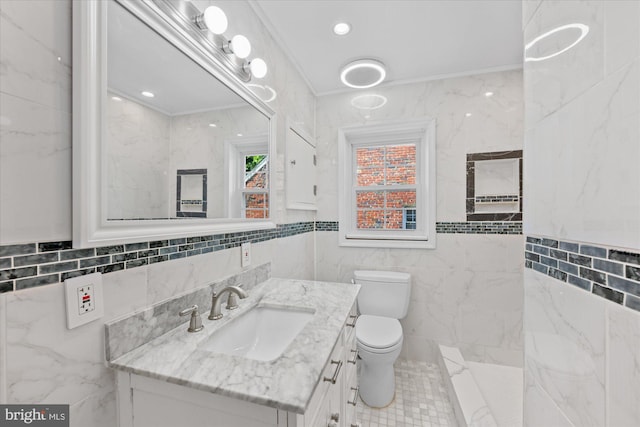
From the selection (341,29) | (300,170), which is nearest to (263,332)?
(300,170)

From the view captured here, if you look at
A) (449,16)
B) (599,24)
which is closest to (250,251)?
(599,24)

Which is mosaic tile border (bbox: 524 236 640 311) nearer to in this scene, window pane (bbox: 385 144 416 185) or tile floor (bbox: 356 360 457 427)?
tile floor (bbox: 356 360 457 427)

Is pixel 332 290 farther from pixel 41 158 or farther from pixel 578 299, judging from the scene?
pixel 41 158

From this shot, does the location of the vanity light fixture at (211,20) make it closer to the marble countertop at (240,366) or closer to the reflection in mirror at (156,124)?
the reflection in mirror at (156,124)

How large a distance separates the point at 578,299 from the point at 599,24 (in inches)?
22.4

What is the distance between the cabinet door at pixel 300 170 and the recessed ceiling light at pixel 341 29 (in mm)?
689

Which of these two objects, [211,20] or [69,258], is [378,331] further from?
[211,20]

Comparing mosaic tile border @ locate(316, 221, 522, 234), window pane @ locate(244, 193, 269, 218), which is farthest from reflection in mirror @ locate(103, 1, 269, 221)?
mosaic tile border @ locate(316, 221, 522, 234)

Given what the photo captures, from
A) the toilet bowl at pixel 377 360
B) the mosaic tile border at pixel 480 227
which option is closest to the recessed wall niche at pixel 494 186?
the mosaic tile border at pixel 480 227

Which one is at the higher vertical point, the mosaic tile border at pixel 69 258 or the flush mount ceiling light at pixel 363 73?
the flush mount ceiling light at pixel 363 73

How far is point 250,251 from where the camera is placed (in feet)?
4.72

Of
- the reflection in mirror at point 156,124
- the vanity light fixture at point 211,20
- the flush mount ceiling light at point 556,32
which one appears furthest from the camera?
the vanity light fixture at point 211,20

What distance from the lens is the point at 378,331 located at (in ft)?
6.09

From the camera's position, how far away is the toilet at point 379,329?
1.71m
